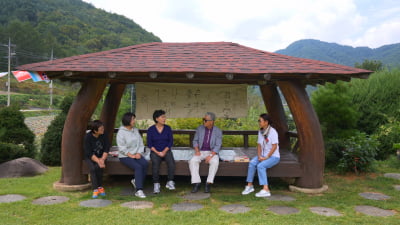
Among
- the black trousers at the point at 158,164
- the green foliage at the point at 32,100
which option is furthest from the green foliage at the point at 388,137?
the green foliage at the point at 32,100

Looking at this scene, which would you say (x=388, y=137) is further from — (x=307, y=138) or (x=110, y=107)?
(x=110, y=107)

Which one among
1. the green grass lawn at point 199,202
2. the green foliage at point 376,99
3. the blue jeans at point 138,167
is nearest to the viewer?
the green grass lawn at point 199,202

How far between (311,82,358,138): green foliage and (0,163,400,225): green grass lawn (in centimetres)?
192

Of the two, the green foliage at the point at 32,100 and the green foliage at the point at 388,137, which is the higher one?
the green foliage at the point at 32,100

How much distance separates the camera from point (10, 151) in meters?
6.65

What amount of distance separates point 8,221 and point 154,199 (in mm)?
1893

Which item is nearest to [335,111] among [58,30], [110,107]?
[110,107]

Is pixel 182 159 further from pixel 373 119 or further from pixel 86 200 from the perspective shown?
pixel 373 119

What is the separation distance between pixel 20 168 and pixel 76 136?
210cm

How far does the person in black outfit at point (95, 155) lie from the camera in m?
4.75

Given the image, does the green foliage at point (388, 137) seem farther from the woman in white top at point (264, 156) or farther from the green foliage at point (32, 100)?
the green foliage at point (32, 100)

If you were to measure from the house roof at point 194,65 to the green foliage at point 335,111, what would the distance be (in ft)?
8.05

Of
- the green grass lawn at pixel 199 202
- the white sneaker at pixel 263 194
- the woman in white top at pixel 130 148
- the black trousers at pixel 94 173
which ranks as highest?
the woman in white top at pixel 130 148

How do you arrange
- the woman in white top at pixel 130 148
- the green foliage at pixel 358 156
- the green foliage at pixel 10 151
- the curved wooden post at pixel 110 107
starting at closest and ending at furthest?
the woman in white top at pixel 130 148, the green foliage at pixel 358 156, the green foliage at pixel 10 151, the curved wooden post at pixel 110 107
